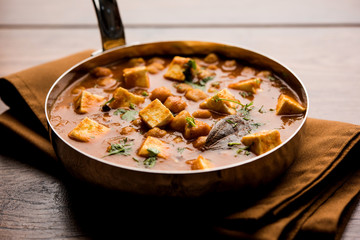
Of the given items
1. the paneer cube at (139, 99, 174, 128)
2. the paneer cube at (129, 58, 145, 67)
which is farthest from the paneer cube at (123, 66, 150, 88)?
the paneer cube at (139, 99, 174, 128)

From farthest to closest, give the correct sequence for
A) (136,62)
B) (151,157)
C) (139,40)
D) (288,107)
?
(139,40) → (136,62) → (288,107) → (151,157)

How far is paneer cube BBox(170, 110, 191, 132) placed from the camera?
2102 mm

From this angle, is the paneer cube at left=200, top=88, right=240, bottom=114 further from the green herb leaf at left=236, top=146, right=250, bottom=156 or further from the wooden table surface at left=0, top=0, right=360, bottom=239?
the wooden table surface at left=0, top=0, right=360, bottom=239

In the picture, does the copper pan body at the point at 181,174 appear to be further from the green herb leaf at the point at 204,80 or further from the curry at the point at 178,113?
the green herb leaf at the point at 204,80

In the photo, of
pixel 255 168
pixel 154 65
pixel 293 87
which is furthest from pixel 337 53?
pixel 255 168

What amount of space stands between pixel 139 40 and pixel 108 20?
989 mm

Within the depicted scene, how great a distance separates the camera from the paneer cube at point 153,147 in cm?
192

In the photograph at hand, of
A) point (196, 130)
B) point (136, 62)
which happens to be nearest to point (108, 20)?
point (136, 62)

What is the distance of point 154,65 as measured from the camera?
2754mm

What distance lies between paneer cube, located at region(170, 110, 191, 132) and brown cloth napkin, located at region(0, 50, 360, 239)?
1.65ft

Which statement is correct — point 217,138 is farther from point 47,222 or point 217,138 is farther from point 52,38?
point 52,38

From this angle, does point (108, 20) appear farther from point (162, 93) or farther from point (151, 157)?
point (151, 157)

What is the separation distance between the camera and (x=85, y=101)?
2.35m

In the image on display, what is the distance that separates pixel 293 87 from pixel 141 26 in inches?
73.6
